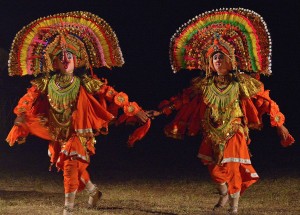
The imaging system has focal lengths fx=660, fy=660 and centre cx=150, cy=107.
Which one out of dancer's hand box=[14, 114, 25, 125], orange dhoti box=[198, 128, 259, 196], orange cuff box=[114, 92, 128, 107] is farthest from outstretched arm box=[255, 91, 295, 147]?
dancer's hand box=[14, 114, 25, 125]

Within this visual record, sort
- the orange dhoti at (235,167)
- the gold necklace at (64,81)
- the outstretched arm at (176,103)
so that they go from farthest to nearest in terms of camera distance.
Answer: the outstretched arm at (176,103) < the gold necklace at (64,81) < the orange dhoti at (235,167)

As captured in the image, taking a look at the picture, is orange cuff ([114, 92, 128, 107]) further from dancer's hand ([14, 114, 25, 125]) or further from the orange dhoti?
the orange dhoti

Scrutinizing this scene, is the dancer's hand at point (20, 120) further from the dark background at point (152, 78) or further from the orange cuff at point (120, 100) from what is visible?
the dark background at point (152, 78)

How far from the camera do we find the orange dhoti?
5730 mm

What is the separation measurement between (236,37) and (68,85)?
5.11 ft

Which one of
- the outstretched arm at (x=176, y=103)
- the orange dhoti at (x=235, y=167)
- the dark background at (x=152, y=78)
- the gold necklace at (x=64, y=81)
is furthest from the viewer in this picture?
the dark background at (x=152, y=78)

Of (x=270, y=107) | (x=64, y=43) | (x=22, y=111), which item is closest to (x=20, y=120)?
(x=22, y=111)

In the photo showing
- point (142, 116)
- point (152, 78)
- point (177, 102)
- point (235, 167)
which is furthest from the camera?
point (152, 78)

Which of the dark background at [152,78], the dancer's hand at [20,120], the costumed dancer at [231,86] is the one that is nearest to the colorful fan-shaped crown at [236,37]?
the costumed dancer at [231,86]

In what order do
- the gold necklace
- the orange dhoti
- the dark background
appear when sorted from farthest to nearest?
the dark background < the gold necklace < the orange dhoti

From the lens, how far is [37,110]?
240 inches

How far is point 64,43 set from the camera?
5840 mm

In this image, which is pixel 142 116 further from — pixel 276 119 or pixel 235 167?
pixel 276 119

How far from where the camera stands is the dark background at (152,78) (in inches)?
438
